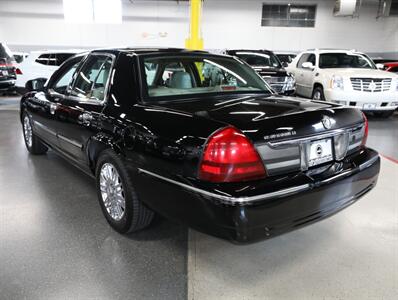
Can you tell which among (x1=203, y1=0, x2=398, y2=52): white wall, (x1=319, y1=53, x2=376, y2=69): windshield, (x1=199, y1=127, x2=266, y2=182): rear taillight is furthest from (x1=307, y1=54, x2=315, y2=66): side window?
(x1=203, y1=0, x2=398, y2=52): white wall

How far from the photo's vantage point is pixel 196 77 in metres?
2.97

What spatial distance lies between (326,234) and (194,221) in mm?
1310

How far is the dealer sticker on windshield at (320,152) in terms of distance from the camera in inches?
78.7

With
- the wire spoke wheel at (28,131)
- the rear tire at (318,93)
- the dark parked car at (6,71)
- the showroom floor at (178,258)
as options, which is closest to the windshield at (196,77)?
the showroom floor at (178,258)

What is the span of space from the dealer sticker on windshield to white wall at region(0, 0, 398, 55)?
15.0m

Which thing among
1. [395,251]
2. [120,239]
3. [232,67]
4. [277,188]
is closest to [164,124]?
[277,188]

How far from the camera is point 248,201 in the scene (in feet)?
5.60

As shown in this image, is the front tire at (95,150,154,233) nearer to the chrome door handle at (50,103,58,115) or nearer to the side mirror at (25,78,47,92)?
the chrome door handle at (50,103,58,115)

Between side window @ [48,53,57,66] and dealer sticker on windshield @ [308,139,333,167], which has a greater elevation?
side window @ [48,53,57,66]

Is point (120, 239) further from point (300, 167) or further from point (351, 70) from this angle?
point (351, 70)

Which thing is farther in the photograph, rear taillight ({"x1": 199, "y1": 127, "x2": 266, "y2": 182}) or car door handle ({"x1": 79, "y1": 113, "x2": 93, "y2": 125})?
car door handle ({"x1": 79, "y1": 113, "x2": 93, "y2": 125})

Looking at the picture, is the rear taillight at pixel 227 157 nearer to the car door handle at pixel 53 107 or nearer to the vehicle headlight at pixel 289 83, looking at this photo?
the car door handle at pixel 53 107

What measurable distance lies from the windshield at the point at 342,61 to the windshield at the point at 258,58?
134 centimetres

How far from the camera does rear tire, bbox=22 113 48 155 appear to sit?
4395 millimetres
